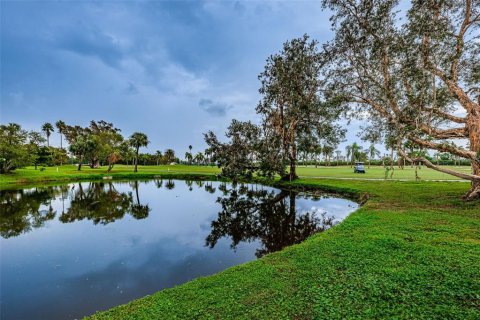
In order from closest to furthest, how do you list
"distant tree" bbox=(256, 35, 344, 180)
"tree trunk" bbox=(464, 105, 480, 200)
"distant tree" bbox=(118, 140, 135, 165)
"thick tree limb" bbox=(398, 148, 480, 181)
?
"thick tree limb" bbox=(398, 148, 480, 181) → "tree trunk" bbox=(464, 105, 480, 200) → "distant tree" bbox=(256, 35, 344, 180) → "distant tree" bbox=(118, 140, 135, 165)

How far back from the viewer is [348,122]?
20.8 m

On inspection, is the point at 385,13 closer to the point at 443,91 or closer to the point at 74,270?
the point at 443,91

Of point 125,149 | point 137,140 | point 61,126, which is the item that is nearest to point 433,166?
point 137,140

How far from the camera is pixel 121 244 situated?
1288 cm

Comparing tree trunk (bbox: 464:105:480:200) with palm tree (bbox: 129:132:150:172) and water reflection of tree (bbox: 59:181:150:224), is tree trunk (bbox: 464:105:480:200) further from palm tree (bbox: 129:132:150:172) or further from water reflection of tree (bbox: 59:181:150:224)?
palm tree (bbox: 129:132:150:172)

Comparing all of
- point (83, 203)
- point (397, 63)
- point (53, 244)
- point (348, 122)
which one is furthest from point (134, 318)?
point (83, 203)

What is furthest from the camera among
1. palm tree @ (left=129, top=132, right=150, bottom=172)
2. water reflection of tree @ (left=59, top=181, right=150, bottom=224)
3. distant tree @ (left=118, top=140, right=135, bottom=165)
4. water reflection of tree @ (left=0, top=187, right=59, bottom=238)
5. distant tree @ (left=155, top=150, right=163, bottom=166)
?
distant tree @ (left=155, top=150, right=163, bottom=166)

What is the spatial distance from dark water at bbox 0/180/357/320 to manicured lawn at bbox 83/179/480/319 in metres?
2.87

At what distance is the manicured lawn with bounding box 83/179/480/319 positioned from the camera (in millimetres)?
4980

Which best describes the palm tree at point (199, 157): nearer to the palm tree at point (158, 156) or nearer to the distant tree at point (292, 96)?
the palm tree at point (158, 156)

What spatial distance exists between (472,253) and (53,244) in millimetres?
18383

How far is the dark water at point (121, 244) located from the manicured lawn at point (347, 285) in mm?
2872

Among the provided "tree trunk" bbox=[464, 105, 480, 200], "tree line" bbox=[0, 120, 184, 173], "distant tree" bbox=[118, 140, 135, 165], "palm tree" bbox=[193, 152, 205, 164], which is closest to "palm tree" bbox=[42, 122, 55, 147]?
"tree line" bbox=[0, 120, 184, 173]

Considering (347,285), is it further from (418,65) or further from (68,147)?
(68,147)
